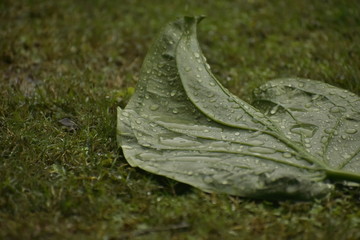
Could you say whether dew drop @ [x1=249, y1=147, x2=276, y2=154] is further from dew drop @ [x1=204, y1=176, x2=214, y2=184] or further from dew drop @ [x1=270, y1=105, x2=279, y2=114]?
dew drop @ [x1=270, y1=105, x2=279, y2=114]

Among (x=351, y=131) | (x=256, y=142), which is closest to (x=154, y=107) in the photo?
(x=256, y=142)

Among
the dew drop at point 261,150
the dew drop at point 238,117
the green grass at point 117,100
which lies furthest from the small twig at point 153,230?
the dew drop at point 238,117

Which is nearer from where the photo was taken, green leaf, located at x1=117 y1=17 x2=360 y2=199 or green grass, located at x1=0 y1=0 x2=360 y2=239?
green grass, located at x1=0 y1=0 x2=360 y2=239

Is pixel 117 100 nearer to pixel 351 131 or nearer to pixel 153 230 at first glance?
pixel 153 230

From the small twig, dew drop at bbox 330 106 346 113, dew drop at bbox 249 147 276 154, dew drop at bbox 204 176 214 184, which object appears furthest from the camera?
dew drop at bbox 330 106 346 113

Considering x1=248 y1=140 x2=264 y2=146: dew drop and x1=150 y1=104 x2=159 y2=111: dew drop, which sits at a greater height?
x1=150 y1=104 x2=159 y2=111: dew drop

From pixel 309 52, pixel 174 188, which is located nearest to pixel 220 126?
pixel 174 188

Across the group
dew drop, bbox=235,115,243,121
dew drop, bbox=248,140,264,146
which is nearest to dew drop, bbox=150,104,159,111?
dew drop, bbox=235,115,243,121

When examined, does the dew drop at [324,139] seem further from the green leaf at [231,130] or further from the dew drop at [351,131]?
the dew drop at [351,131]
